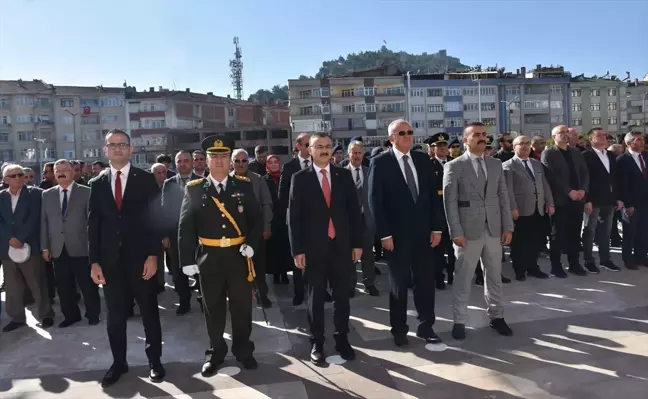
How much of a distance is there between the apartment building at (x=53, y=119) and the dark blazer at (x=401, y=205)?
66609mm

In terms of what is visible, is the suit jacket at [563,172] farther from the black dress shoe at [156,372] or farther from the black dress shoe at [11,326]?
the black dress shoe at [11,326]

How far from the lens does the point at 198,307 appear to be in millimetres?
6566

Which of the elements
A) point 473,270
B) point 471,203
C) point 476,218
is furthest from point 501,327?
point 471,203

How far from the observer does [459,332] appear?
496 cm

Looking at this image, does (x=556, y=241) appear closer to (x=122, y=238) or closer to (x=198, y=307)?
(x=198, y=307)

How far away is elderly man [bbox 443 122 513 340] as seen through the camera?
4.99 m

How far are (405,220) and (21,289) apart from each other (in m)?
4.65

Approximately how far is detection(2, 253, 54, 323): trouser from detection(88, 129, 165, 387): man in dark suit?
7.32 feet

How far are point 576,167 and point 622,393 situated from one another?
4.14 metres

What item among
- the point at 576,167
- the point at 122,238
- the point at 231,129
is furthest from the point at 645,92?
the point at 122,238

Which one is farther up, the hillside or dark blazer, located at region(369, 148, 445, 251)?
the hillside

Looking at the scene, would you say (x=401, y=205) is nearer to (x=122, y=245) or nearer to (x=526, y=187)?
(x=122, y=245)

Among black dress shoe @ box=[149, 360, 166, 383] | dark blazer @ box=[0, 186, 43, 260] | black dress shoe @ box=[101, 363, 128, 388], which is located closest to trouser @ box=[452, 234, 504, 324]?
black dress shoe @ box=[149, 360, 166, 383]

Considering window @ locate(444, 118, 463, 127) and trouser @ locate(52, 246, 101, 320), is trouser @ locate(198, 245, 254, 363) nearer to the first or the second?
trouser @ locate(52, 246, 101, 320)
